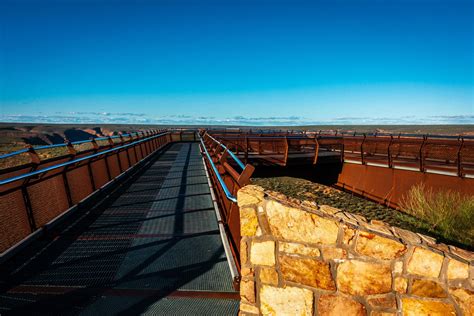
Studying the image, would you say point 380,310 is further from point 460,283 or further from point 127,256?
point 127,256

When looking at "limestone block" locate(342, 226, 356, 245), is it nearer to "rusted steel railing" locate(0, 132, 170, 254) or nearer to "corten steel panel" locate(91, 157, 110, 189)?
"rusted steel railing" locate(0, 132, 170, 254)

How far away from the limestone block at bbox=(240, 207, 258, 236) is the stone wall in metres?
0.01

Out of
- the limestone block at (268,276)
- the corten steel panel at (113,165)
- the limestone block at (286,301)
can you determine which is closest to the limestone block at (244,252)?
the limestone block at (268,276)

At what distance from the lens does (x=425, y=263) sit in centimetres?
212

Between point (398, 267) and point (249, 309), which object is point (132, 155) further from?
point (398, 267)

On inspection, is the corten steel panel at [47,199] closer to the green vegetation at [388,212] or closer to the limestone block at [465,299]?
the green vegetation at [388,212]

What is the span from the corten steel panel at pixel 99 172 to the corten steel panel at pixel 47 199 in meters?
1.74

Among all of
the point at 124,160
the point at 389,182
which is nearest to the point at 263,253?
the point at 124,160

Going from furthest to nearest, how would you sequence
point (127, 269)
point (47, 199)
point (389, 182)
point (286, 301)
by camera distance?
1. point (389, 182)
2. point (47, 199)
3. point (127, 269)
4. point (286, 301)

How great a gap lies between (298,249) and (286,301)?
0.61m

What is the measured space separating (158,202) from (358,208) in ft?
26.6

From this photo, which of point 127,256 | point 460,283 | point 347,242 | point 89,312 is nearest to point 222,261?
point 127,256

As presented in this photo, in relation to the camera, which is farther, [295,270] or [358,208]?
[358,208]

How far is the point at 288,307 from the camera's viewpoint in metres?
2.56
